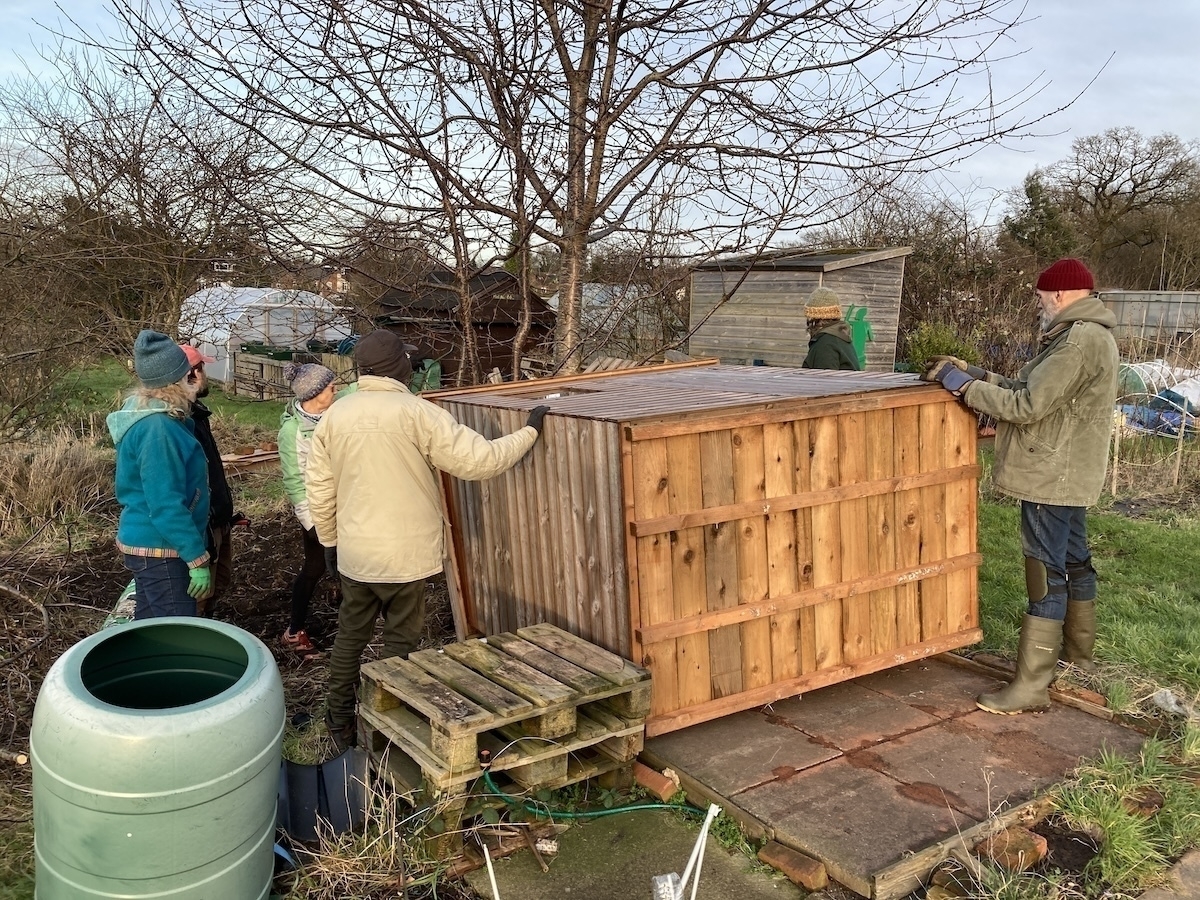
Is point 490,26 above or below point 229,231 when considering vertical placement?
above

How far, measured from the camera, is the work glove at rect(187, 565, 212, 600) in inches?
173

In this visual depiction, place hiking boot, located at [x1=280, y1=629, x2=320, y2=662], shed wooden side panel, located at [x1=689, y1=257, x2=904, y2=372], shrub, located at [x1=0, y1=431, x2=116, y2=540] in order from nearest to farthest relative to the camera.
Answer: hiking boot, located at [x1=280, y1=629, x2=320, y2=662] → shrub, located at [x1=0, y1=431, x2=116, y2=540] → shed wooden side panel, located at [x1=689, y1=257, x2=904, y2=372]

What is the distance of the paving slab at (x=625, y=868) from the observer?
3.26 m

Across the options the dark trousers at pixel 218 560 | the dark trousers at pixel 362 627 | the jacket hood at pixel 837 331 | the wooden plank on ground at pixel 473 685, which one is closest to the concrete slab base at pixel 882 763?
the wooden plank on ground at pixel 473 685

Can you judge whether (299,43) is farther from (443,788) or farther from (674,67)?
(443,788)

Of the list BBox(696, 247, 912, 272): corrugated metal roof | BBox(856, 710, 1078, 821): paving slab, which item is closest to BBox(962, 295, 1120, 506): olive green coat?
BBox(856, 710, 1078, 821): paving slab

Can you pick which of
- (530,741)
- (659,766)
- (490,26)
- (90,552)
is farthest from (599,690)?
(90,552)

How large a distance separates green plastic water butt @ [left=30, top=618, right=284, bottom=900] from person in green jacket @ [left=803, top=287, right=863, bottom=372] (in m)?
5.48

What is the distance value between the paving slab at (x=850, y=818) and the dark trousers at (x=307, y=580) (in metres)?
3.36

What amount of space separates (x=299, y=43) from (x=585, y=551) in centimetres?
358

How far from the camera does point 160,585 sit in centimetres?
440

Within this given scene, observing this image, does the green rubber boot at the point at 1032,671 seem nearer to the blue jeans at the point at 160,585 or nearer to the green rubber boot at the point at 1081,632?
the green rubber boot at the point at 1081,632

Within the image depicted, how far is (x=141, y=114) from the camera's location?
30.6 feet

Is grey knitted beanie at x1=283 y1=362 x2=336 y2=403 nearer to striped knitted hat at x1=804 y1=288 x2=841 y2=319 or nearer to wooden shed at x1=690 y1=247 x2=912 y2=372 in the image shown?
striped knitted hat at x1=804 y1=288 x2=841 y2=319
